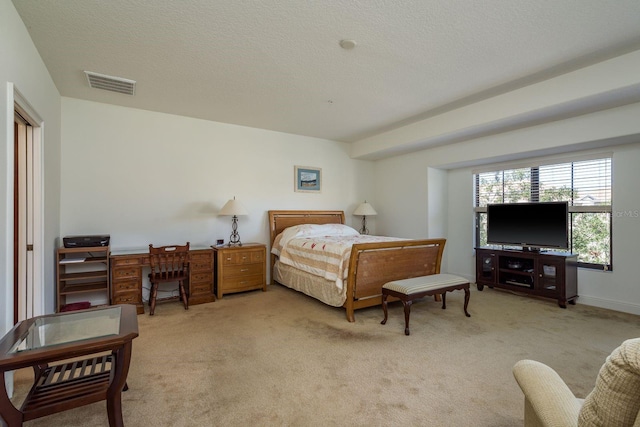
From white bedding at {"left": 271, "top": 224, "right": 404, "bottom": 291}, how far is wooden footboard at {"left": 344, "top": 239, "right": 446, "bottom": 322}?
0.14 m

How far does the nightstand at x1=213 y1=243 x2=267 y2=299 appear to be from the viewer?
430 cm

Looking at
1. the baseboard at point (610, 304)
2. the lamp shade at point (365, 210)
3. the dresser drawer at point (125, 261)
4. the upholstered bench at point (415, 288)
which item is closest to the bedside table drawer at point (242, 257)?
the dresser drawer at point (125, 261)

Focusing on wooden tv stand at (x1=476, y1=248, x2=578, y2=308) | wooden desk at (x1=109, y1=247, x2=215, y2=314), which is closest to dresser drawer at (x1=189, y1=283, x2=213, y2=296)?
wooden desk at (x1=109, y1=247, x2=215, y2=314)

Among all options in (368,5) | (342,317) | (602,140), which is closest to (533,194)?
(602,140)

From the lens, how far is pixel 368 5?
212 cm

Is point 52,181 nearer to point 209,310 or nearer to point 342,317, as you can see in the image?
point 209,310

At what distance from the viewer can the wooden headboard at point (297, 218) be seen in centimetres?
518

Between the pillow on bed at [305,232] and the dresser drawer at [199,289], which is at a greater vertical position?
the pillow on bed at [305,232]

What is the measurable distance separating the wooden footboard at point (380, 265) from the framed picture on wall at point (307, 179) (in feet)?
7.95

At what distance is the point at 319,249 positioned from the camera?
3898 millimetres

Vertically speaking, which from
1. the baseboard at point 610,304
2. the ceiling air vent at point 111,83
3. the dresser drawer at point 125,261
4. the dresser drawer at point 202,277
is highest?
the ceiling air vent at point 111,83

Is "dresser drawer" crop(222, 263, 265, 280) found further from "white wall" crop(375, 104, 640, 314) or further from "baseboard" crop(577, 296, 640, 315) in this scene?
"baseboard" crop(577, 296, 640, 315)

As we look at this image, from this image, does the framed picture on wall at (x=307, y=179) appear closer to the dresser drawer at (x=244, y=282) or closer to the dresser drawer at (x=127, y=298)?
the dresser drawer at (x=244, y=282)

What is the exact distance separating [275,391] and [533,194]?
456cm
